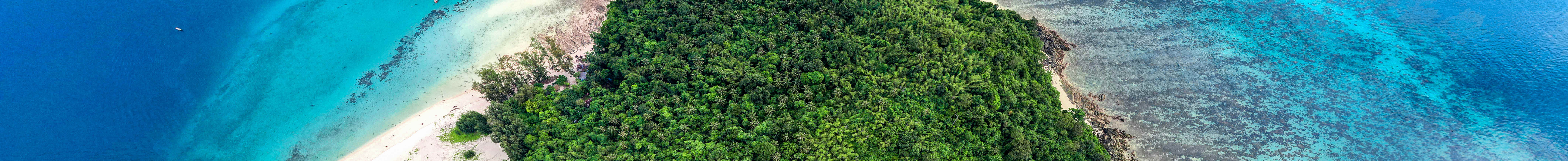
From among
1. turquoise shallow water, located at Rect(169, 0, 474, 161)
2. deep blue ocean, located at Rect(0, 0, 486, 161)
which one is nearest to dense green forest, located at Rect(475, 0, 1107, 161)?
turquoise shallow water, located at Rect(169, 0, 474, 161)

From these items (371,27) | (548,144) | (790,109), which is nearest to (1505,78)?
(790,109)

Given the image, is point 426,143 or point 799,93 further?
point 426,143

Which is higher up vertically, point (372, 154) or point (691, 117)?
point (691, 117)

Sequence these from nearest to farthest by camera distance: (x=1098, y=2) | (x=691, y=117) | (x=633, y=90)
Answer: (x=691, y=117) < (x=633, y=90) < (x=1098, y=2)

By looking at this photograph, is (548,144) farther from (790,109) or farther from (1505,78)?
(1505,78)

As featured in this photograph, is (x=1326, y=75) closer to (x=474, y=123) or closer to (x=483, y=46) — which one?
(x=474, y=123)

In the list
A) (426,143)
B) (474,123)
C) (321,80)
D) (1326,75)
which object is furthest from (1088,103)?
(321,80)

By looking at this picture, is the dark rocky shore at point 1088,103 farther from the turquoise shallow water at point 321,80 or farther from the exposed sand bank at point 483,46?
the turquoise shallow water at point 321,80
